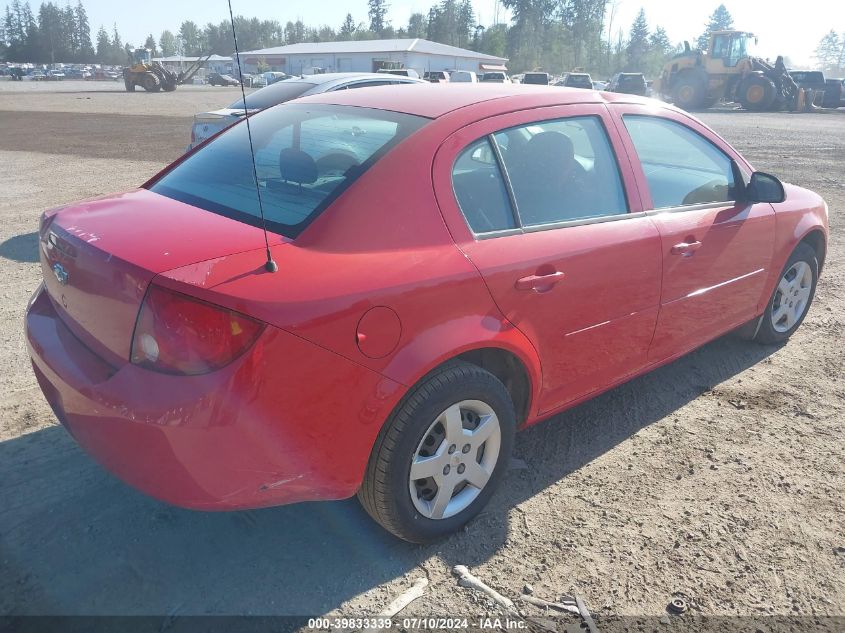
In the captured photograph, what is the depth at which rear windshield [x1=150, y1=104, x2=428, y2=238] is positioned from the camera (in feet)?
8.34

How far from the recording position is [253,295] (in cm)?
207

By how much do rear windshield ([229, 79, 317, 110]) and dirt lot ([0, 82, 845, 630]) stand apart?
15.6ft

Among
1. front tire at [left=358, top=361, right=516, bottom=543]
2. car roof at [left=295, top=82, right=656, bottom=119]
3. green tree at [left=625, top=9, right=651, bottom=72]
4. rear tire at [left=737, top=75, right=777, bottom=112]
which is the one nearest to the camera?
front tire at [left=358, top=361, right=516, bottom=543]

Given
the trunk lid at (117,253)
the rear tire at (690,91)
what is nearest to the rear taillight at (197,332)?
the trunk lid at (117,253)

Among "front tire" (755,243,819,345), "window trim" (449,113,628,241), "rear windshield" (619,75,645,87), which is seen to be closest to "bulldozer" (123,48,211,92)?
"rear windshield" (619,75,645,87)

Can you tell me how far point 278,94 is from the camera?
325 inches

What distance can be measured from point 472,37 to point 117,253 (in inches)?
4483

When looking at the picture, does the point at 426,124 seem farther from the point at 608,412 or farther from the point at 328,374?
the point at 608,412

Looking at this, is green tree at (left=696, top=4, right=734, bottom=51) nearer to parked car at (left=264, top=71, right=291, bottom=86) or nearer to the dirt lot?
parked car at (left=264, top=71, right=291, bottom=86)

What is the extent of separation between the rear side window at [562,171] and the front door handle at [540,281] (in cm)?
24

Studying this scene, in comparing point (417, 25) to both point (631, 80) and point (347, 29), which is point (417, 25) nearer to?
point (347, 29)

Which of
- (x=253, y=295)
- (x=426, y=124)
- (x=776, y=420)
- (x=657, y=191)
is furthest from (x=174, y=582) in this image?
(x=776, y=420)

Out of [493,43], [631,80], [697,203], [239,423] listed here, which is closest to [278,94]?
[697,203]

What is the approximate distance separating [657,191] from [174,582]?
2.77m
